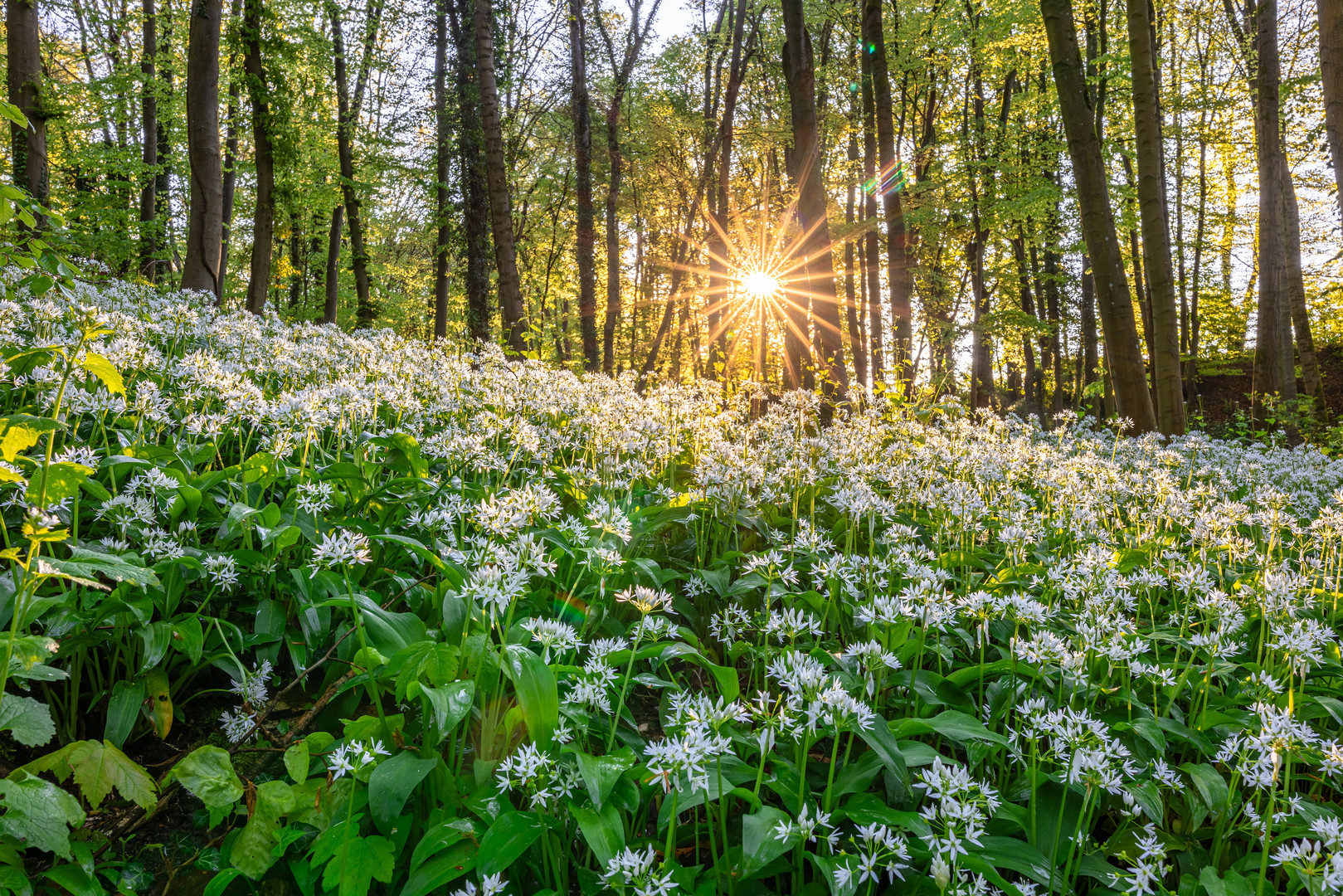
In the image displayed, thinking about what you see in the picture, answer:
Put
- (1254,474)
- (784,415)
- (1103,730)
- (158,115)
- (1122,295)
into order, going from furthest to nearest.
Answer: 1. (158,115)
2. (1122,295)
3. (784,415)
4. (1254,474)
5. (1103,730)

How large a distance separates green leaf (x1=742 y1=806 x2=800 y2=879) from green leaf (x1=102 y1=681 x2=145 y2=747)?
6.18 ft

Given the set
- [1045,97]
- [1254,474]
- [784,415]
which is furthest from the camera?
[1045,97]

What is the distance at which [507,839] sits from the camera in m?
1.68

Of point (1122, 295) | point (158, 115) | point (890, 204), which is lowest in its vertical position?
point (1122, 295)

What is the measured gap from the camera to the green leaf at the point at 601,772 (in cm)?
170

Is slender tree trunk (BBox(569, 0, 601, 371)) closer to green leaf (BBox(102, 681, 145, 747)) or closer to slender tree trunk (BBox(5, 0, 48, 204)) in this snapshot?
slender tree trunk (BBox(5, 0, 48, 204))

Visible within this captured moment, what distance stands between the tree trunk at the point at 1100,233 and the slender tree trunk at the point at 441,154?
539 inches

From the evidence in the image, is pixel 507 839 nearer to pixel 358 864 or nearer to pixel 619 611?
pixel 358 864

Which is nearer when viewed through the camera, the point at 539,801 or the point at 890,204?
the point at 539,801

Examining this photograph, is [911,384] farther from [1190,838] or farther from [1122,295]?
[1190,838]

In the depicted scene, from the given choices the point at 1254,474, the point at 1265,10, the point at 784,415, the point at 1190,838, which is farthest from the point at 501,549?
the point at 1265,10

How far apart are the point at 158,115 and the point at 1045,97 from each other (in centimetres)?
2435

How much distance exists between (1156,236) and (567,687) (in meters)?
11.1

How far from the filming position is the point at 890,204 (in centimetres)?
1234
